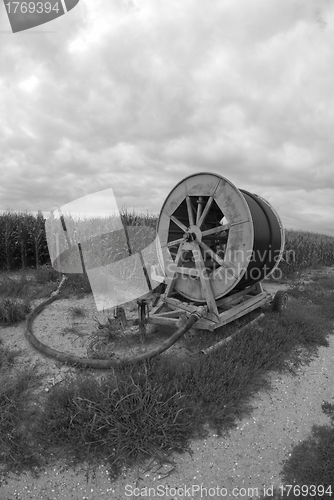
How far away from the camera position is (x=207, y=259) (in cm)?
630

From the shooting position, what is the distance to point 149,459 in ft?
10.0

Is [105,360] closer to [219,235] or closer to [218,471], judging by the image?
[218,471]

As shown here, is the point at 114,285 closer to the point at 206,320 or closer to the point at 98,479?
the point at 206,320

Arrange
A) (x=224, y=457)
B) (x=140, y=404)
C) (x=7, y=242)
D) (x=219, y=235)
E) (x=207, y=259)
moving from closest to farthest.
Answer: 1. (x=224, y=457)
2. (x=140, y=404)
3. (x=207, y=259)
4. (x=219, y=235)
5. (x=7, y=242)

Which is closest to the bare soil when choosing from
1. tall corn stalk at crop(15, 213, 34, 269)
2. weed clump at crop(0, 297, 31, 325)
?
A: weed clump at crop(0, 297, 31, 325)

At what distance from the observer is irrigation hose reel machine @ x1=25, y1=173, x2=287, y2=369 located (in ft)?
17.2

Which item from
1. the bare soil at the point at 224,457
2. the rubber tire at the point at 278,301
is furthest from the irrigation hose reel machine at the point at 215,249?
the bare soil at the point at 224,457

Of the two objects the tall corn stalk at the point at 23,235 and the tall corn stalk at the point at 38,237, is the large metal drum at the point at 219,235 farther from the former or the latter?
the tall corn stalk at the point at 23,235

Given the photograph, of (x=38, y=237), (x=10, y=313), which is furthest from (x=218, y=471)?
(x=38, y=237)

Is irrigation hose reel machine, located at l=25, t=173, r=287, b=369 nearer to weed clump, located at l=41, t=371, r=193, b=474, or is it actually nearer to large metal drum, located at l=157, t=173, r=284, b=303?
large metal drum, located at l=157, t=173, r=284, b=303

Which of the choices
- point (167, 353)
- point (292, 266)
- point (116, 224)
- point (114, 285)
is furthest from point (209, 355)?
point (292, 266)

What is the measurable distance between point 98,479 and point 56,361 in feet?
7.24

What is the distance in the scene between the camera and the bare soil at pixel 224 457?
2814 millimetres

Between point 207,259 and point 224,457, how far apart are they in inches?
145
